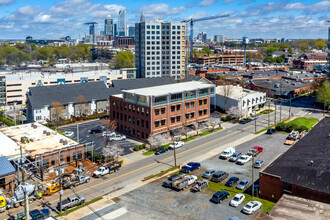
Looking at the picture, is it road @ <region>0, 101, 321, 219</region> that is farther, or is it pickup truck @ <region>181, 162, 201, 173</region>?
pickup truck @ <region>181, 162, 201, 173</region>

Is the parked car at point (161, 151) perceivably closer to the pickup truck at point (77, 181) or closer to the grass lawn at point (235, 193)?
the grass lawn at point (235, 193)

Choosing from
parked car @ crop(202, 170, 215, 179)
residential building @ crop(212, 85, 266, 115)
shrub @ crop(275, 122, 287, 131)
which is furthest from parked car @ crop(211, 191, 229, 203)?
residential building @ crop(212, 85, 266, 115)

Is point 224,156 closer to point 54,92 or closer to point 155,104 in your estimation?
point 155,104

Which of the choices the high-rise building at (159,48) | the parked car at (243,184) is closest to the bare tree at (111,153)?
the parked car at (243,184)

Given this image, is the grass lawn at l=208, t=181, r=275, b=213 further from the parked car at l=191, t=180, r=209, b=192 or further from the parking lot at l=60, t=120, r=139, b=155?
the parking lot at l=60, t=120, r=139, b=155

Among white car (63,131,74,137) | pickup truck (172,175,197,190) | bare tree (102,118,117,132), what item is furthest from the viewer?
white car (63,131,74,137)

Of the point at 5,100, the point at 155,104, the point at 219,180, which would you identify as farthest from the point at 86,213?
the point at 5,100

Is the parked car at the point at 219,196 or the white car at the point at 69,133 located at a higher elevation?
the white car at the point at 69,133
